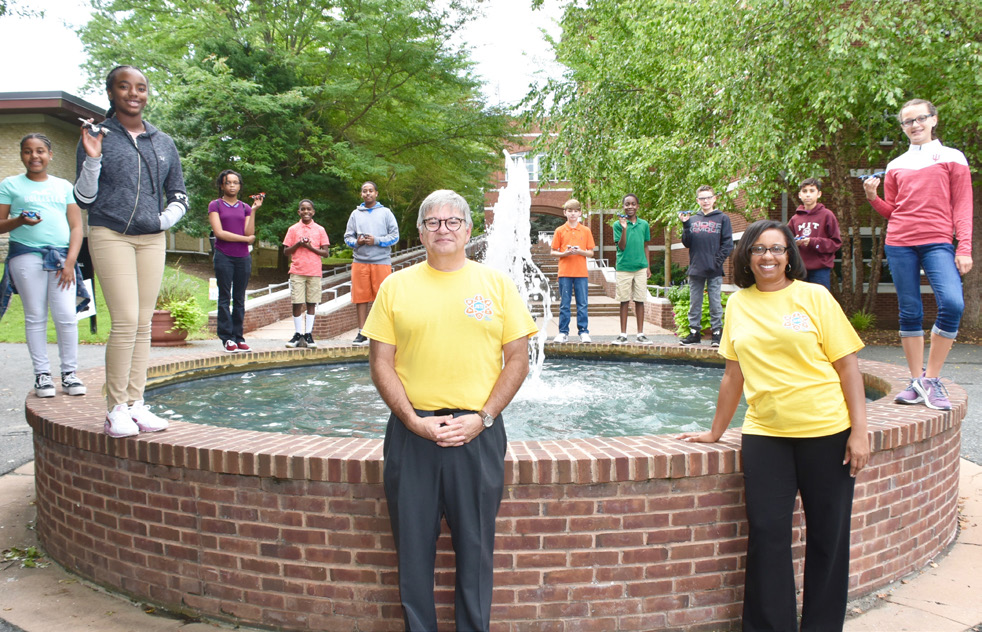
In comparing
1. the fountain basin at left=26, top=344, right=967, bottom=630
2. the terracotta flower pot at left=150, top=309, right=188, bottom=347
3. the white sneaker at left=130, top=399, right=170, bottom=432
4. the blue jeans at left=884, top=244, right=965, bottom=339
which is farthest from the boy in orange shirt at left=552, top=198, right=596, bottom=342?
the terracotta flower pot at left=150, top=309, right=188, bottom=347

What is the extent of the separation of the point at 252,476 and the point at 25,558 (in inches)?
69.9

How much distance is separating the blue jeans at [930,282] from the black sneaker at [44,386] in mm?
5195

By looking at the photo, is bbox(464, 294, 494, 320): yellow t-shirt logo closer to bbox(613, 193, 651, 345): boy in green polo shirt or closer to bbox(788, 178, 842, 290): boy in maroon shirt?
bbox(788, 178, 842, 290): boy in maroon shirt

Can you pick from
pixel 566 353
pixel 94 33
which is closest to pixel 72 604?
pixel 566 353

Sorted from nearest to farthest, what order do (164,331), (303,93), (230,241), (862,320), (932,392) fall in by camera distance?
(932,392) → (230,241) → (164,331) → (862,320) → (303,93)

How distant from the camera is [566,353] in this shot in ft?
26.8

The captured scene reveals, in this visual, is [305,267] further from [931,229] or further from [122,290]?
[931,229]

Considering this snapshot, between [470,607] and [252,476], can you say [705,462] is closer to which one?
[470,607]

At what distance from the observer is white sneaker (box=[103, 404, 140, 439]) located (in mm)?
3164

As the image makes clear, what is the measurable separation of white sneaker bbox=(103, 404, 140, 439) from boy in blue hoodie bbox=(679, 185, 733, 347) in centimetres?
646

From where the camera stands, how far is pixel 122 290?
3.31 metres

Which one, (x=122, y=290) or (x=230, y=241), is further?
(x=230, y=241)

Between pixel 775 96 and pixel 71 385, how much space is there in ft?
38.9

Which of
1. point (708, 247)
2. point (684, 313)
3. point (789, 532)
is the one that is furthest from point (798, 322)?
point (684, 313)
